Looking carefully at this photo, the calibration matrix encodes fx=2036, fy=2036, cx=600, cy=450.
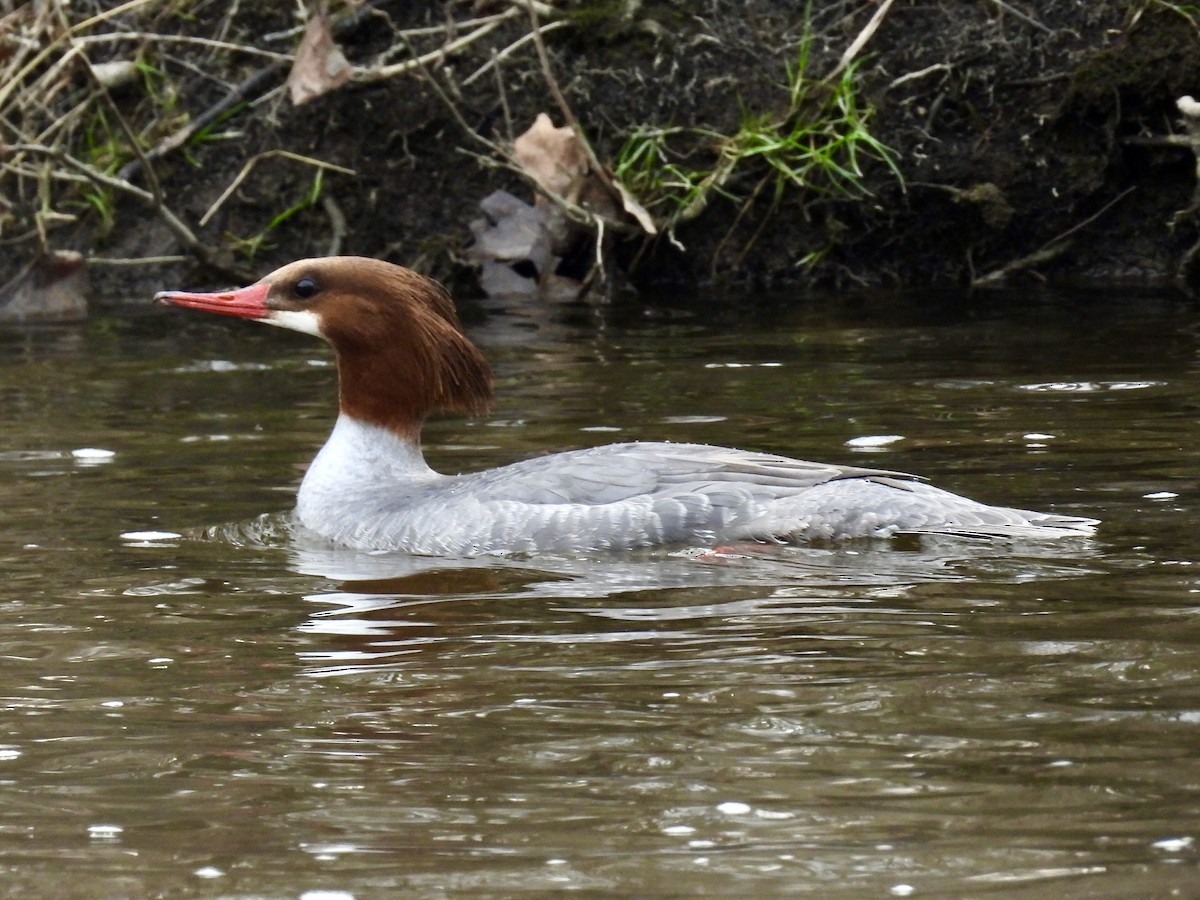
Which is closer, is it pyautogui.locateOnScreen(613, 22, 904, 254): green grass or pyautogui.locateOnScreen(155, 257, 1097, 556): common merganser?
pyautogui.locateOnScreen(155, 257, 1097, 556): common merganser

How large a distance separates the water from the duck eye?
70cm

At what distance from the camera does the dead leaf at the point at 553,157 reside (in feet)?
32.7

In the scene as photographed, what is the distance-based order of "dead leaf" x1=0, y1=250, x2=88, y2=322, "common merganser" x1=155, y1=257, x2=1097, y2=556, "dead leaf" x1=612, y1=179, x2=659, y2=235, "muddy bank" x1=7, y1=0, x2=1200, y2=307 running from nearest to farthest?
"common merganser" x1=155, y1=257, x2=1097, y2=556 → "dead leaf" x1=612, y1=179, x2=659, y2=235 → "muddy bank" x1=7, y1=0, x2=1200, y2=307 → "dead leaf" x1=0, y1=250, x2=88, y2=322

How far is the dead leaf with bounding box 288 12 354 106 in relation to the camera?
9.88 m

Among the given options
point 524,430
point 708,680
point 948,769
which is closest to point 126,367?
point 524,430

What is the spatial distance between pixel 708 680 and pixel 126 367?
225 inches

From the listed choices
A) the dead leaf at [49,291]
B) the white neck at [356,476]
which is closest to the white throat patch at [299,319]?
the white neck at [356,476]

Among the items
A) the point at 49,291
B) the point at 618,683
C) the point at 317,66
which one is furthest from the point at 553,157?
the point at 618,683

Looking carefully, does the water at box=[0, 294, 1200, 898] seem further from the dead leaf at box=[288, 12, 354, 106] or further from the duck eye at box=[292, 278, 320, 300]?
the dead leaf at box=[288, 12, 354, 106]

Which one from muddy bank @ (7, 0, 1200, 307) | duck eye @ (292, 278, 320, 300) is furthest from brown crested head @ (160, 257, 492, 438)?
muddy bank @ (7, 0, 1200, 307)

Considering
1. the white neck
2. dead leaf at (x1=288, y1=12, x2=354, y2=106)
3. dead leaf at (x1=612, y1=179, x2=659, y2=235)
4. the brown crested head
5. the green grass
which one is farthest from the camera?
the green grass

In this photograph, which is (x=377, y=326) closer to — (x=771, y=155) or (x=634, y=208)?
(x=634, y=208)

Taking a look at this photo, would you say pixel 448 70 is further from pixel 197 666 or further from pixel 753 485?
pixel 197 666

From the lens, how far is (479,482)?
5.86 metres
